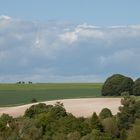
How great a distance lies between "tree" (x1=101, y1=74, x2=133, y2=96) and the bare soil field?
1634 cm

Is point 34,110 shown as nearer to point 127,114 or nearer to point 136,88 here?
point 127,114

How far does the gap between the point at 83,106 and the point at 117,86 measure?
25.9m

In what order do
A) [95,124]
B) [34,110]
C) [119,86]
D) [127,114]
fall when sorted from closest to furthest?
[95,124]
[127,114]
[34,110]
[119,86]

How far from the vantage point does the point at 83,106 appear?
12431cm

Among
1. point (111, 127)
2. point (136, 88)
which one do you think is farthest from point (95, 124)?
point (136, 88)

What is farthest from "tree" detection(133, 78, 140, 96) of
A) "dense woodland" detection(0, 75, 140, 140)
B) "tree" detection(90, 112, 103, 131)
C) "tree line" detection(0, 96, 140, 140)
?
"tree" detection(90, 112, 103, 131)

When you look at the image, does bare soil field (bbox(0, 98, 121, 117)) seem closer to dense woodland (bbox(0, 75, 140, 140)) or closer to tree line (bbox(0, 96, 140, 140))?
dense woodland (bbox(0, 75, 140, 140))

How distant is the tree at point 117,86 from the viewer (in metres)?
149

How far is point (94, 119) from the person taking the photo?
291ft

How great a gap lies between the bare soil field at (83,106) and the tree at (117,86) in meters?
16.3

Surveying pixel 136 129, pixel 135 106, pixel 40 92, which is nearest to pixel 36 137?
pixel 136 129

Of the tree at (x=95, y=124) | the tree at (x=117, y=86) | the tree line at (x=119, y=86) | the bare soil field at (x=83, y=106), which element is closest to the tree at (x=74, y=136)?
the tree at (x=95, y=124)

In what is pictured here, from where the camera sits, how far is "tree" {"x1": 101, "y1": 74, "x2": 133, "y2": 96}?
488 feet

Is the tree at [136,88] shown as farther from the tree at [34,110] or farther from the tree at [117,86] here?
the tree at [34,110]
